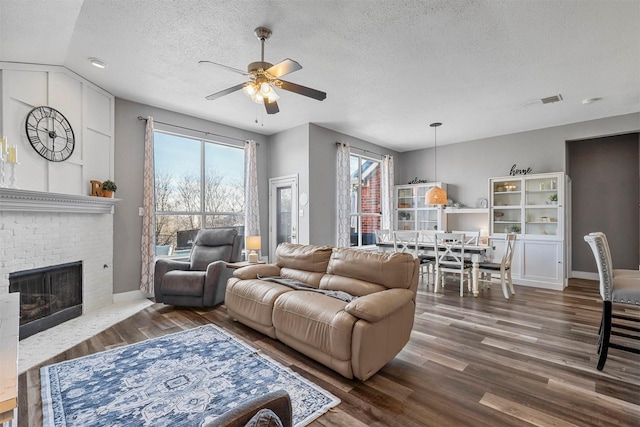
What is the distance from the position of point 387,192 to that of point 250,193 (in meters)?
3.41

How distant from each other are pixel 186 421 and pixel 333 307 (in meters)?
1.23

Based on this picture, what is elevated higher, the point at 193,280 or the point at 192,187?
the point at 192,187

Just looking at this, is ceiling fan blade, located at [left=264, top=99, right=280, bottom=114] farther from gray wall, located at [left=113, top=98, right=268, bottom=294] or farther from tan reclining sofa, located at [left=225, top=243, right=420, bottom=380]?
gray wall, located at [left=113, top=98, right=268, bottom=294]

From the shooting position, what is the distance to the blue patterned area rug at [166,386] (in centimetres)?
189

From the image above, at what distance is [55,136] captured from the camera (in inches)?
141

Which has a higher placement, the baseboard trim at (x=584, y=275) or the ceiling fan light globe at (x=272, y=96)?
the ceiling fan light globe at (x=272, y=96)

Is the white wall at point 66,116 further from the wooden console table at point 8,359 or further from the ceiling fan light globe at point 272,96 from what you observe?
the ceiling fan light globe at point 272,96

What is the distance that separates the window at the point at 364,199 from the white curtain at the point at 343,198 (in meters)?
0.58

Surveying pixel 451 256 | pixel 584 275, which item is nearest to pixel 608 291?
pixel 451 256

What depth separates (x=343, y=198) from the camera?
621 cm

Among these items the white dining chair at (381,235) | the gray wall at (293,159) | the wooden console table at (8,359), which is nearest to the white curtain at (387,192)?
the white dining chair at (381,235)

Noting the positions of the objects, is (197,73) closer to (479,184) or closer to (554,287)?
(479,184)

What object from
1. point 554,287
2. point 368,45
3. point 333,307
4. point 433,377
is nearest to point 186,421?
point 333,307

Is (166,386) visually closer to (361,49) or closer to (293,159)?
(361,49)
